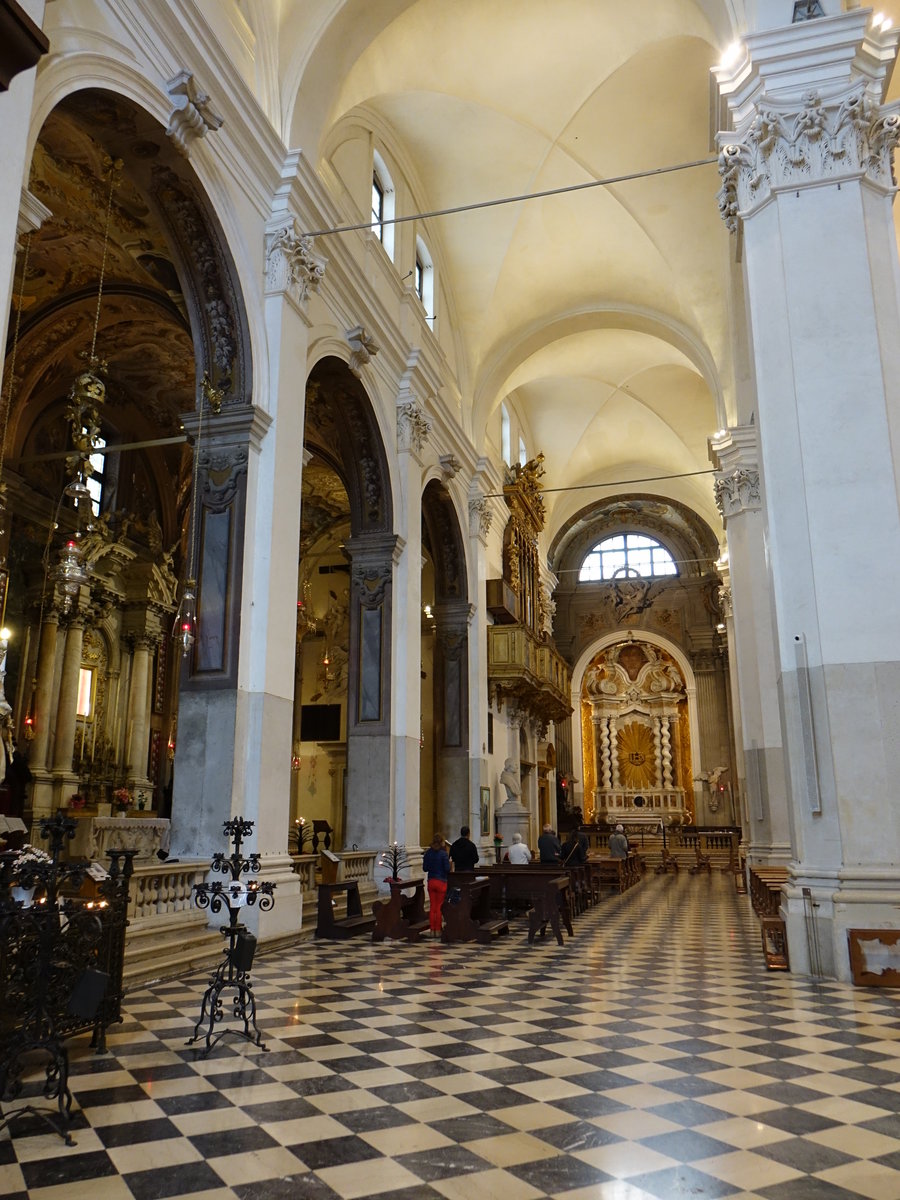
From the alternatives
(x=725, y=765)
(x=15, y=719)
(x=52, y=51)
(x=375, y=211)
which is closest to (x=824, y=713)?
(x=52, y=51)

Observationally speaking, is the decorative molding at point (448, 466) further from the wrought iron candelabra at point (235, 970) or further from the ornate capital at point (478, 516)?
the wrought iron candelabra at point (235, 970)

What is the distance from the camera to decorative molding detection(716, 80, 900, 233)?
8219mm

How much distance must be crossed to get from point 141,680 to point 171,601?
1633 millimetres

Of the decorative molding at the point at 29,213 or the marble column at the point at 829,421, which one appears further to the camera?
the marble column at the point at 829,421

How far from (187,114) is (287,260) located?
2.17m

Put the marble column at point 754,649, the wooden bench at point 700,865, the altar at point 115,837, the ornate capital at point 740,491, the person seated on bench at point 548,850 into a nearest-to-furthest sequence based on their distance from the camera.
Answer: the altar at point 115,837, the marble column at point 754,649, the person seated on bench at point 548,850, the ornate capital at point 740,491, the wooden bench at point 700,865

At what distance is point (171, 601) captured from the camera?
17969 millimetres

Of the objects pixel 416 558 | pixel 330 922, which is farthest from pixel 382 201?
pixel 330 922

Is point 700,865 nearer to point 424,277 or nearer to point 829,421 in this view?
point 424,277

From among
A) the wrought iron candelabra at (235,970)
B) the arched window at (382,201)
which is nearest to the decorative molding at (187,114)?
the arched window at (382,201)

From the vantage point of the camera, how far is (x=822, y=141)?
830 cm

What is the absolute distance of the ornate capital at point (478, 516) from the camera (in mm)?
19359

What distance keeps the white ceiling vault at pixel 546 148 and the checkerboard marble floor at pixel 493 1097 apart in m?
8.91

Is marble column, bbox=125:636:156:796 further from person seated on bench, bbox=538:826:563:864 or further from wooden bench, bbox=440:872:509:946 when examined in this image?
wooden bench, bbox=440:872:509:946
